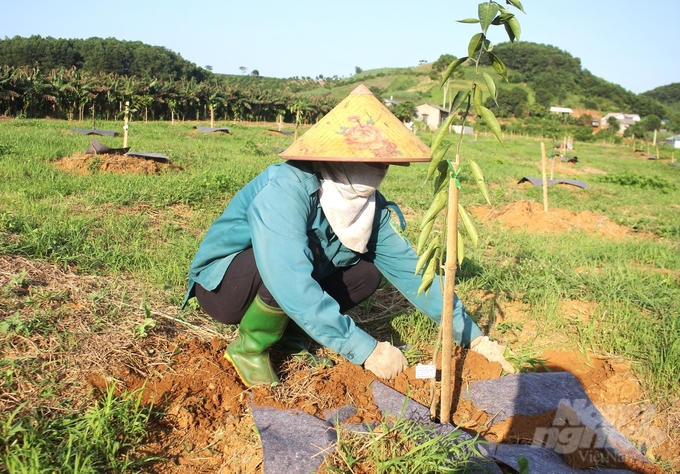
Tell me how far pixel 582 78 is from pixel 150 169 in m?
98.9

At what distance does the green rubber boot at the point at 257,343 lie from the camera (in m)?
2.22

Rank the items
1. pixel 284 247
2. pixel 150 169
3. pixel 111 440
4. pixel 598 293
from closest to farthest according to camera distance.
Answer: pixel 111 440 < pixel 284 247 < pixel 598 293 < pixel 150 169

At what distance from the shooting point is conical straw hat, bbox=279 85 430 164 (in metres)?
1.97

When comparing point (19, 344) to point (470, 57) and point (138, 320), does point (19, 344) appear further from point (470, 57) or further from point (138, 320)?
point (470, 57)

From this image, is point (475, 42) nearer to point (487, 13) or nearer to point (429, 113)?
point (487, 13)

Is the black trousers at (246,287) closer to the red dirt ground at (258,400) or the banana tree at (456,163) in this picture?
the red dirt ground at (258,400)

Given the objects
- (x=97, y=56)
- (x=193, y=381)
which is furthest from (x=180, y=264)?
(x=97, y=56)

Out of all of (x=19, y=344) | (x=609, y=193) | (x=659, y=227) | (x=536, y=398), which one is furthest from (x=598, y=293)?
(x=609, y=193)

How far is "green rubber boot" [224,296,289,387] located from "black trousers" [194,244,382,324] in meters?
0.05

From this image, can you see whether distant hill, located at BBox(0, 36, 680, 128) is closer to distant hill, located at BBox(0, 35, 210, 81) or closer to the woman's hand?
distant hill, located at BBox(0, 35, 210, 81)

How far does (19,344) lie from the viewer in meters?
2.20

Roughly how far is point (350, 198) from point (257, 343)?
73cm

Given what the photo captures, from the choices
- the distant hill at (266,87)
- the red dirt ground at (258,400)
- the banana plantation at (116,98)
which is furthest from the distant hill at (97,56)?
the red dirt ground at (258,400)

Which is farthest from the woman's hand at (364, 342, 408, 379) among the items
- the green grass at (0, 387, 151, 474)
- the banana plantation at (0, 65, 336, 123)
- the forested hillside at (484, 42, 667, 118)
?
the forested hillside at (484, 42, 667, 118)
